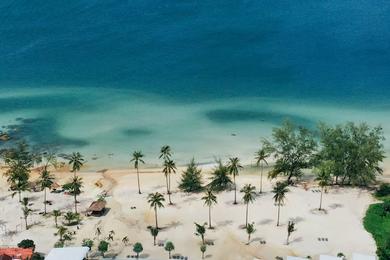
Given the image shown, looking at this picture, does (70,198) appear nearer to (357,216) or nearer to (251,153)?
(251,153)

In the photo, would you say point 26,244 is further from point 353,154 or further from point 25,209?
point 353,154

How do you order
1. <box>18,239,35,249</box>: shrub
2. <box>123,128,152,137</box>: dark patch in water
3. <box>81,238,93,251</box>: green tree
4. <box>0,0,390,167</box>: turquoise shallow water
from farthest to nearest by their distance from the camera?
<box>0,0,390,167</box>: turquoise shallow water → <box>123,128,152,137</box>: dark patch in water → <box>81,238,93,251</box>: green tree → <box>18,239,35,249</box>: shrub

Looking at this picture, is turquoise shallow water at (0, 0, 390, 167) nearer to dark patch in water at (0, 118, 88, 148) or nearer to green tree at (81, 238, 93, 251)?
dark patch in water at (0, 118, 88, 148)

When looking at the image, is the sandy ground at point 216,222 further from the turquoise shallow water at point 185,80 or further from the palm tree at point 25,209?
the turquoise shallow water at point 185,80

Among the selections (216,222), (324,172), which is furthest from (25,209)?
(324,172)

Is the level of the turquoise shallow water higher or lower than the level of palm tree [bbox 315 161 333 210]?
higher

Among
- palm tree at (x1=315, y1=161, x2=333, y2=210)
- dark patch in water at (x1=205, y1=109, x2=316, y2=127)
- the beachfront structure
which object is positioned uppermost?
dark patch in water at (x1=205, y1=109, x2=316, y2=127)

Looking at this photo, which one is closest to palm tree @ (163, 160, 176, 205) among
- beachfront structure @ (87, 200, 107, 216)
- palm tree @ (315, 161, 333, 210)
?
beachfront structure @ (87, 200, 107, 216)
